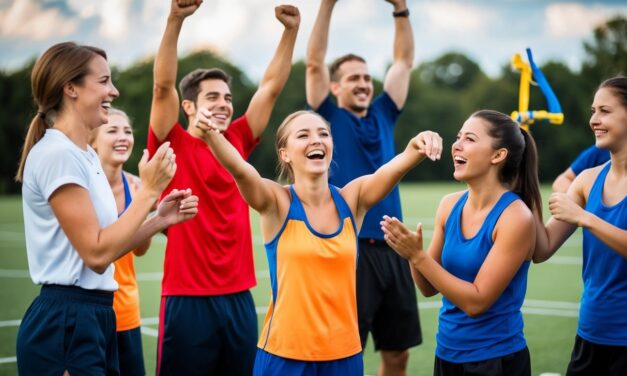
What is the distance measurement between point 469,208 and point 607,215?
0.84 metres

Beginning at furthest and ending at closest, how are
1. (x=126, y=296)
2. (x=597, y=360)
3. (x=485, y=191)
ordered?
(x=126, y=296), (x=597, y=360), (x=485, y=191)

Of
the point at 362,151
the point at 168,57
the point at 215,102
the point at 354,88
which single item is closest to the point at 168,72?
the point at 168,57

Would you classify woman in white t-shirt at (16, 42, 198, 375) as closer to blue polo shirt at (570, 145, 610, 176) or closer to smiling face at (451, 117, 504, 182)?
smiling face at (451, 117, 504, 182)

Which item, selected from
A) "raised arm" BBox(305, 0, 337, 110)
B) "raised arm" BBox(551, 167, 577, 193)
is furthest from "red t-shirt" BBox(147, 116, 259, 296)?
"raised arm" BBox(551, 167, 577, 193)

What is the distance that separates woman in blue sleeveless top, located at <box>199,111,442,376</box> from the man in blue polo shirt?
5.99 feet

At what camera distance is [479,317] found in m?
3.97

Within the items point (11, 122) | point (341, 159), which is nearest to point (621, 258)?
point (341, 159)

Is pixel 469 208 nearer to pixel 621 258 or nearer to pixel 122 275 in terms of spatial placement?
pixel 621 258

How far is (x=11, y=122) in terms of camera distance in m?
51.7

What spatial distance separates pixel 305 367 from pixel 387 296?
88.6 inches

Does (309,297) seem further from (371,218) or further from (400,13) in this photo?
(400,13)

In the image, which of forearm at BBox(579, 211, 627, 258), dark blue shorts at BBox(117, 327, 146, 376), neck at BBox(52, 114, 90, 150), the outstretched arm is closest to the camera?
neck at BBox(52, 114, 90, 150)

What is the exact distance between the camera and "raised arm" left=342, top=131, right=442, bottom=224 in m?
3.88

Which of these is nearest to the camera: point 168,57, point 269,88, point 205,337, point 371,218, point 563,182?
point 168,57
